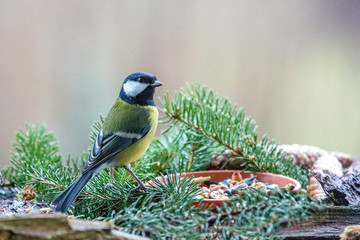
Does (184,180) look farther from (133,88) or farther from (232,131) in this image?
(133,88)

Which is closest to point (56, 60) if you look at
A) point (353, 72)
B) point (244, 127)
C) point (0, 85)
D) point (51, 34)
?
point (51, 34)

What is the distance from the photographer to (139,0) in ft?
11.9

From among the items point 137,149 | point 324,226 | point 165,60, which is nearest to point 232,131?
point 137,149

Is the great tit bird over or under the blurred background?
under

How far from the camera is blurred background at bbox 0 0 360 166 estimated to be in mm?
3451

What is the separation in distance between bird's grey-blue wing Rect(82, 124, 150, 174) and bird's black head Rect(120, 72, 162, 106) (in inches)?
5.1

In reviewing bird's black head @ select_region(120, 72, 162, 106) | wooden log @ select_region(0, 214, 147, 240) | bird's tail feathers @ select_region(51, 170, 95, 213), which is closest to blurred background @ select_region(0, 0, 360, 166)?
bird's black head @ select_region(120, 72, 162, 106)

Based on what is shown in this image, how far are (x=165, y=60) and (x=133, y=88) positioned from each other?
201 cm

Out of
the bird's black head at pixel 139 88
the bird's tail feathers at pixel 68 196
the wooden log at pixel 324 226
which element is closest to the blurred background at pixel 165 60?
the bird's black head at pixel 139 88

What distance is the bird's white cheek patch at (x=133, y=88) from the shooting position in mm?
1452

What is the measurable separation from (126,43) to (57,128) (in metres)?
0.84

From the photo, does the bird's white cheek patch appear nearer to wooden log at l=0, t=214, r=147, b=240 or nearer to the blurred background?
wooden log at l=0, t=214, r=147, b=240

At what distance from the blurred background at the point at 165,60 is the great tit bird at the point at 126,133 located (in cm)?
192

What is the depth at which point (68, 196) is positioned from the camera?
1.04 metres
